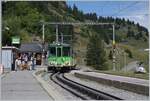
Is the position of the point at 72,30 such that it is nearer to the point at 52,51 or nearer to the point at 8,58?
the point at 52,51

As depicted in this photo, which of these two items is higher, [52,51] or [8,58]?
[52,51]

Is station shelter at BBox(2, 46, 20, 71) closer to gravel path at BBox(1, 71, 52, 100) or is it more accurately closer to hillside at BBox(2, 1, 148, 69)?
gravel path at BBox(1, 71, 52, 100)

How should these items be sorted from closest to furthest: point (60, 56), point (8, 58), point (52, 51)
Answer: point (8, 58), point (60, 56), point (52, 51)

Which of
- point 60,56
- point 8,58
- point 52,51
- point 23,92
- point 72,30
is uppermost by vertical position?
point 72,30

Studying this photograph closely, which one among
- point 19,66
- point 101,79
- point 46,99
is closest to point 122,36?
point 19,66

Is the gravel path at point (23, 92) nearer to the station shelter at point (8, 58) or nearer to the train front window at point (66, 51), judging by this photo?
the station shelter at point (8, 58)

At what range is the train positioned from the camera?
5612cm

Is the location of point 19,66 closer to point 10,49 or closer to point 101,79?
point 10,49

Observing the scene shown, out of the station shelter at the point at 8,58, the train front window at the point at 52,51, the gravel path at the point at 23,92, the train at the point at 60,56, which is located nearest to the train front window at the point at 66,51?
the train at the point at 60,56

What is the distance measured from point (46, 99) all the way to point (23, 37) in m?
110

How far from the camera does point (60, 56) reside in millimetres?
56375

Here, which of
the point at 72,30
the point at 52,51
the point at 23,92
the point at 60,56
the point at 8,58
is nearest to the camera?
the point at 23,92

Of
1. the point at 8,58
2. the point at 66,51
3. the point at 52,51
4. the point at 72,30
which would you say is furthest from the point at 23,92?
the point at 72,30

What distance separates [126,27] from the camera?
114312mm
